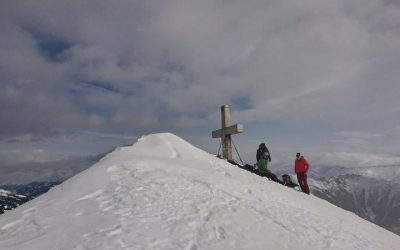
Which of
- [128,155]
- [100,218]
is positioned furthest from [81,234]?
[128,155]

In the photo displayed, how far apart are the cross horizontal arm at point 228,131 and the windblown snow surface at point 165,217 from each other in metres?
8.86

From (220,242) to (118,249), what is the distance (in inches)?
75.0

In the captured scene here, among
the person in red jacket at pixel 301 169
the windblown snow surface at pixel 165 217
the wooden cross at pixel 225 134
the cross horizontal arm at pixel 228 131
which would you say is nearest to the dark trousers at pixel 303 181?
the person in red jacket at pixel 301 169

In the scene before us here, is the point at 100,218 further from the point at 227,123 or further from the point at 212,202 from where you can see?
the point at 227,123

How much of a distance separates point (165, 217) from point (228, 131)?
14073mm

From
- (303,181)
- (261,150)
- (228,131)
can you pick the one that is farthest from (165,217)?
(303,181)

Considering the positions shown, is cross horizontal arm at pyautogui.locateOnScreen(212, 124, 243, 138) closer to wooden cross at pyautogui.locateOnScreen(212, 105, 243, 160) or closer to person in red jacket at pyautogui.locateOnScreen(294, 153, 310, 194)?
wooden cross at pyautogui.locateOnScreen(212, 105, 243, 160)

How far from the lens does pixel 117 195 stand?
28.7ft

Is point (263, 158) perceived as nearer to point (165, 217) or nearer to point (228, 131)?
point (228, 131)

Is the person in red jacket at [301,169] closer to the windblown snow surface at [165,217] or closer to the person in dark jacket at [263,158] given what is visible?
the person in dark jacket at [263,158]

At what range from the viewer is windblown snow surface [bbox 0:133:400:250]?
683cm

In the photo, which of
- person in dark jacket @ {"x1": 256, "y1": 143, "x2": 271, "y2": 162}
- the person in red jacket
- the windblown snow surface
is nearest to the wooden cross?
person in dark jacket @ {"x1": 256, "y1": 143, "x2": 271, "y2": 162}

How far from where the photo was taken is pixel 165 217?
25.4ft

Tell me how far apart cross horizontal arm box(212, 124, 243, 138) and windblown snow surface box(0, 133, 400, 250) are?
8860mm
